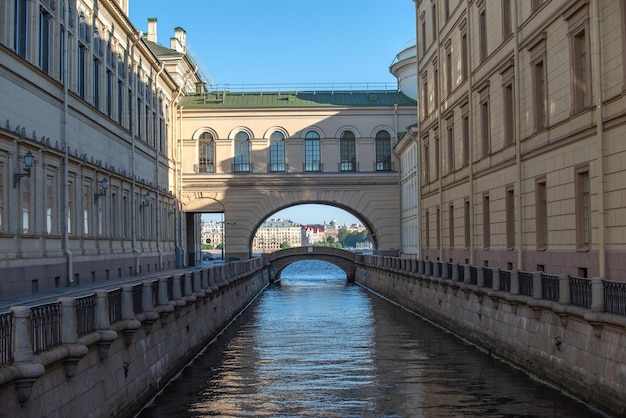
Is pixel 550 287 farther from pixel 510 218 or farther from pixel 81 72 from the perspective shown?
pixel 81 72

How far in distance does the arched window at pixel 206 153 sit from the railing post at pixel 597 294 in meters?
46.9

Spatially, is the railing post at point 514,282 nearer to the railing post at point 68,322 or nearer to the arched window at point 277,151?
the railing post at point 68,322

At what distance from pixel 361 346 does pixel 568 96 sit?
998 cm

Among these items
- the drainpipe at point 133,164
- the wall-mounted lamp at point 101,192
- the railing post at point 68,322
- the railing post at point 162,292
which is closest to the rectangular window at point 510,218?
the railing post at point 162,292

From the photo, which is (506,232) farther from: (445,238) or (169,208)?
(169,208)

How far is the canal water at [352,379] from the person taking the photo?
1630 cm

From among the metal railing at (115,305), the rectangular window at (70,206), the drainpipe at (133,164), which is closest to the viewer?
the metal railing at (115,305)

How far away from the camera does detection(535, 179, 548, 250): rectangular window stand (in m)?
23.5

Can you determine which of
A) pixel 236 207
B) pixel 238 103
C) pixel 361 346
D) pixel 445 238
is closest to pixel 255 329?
pixel 361 346

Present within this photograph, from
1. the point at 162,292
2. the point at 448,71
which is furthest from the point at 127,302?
the point at 448,71

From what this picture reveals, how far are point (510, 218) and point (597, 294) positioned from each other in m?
12.6

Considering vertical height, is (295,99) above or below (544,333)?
above

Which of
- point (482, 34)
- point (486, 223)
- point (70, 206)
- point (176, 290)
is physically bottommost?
point (176, 290)

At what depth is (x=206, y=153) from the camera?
6034 centimetres
